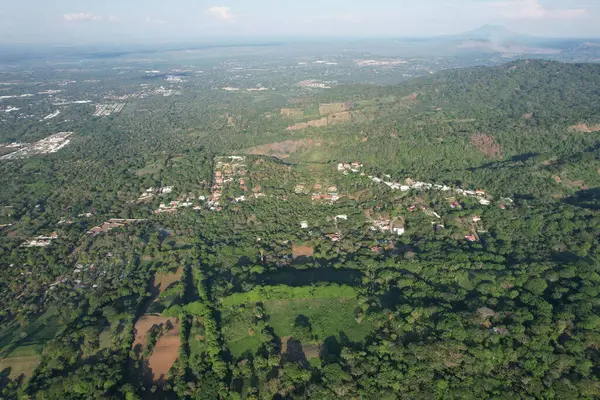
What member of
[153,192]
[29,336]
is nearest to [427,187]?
[153,192]

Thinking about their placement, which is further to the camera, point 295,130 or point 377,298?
point 295,130

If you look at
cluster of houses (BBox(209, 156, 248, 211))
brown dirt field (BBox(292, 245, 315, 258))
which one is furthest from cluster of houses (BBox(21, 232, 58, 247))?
brown dirt field (BBox(292, 245, 315, 258))

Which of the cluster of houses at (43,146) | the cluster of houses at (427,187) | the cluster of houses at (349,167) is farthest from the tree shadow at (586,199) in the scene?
the cluster of houses at (43,146)

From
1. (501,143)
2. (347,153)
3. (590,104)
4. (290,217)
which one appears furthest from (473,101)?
(290,217)

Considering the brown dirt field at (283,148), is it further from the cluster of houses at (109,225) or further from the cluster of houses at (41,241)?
the cluster of houses at (41,241)

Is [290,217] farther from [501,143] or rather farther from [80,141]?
[80,141]
